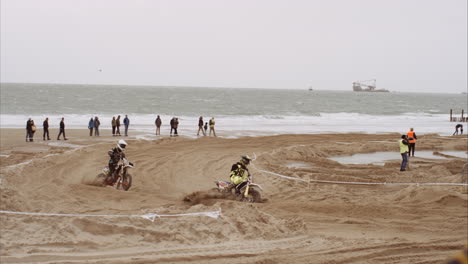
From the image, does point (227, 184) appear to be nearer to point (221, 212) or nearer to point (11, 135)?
point (221, 212)

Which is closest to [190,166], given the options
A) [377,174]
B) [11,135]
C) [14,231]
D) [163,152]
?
[163,152]

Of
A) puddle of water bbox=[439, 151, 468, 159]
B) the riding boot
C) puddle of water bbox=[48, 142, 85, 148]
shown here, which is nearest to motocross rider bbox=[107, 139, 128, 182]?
the riding boot

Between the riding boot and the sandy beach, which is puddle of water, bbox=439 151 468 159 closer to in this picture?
the sandy beach

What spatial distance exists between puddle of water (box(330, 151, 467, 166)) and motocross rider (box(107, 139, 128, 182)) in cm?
1201

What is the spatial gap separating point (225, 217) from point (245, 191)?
7.73 ft

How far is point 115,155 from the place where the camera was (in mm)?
12727

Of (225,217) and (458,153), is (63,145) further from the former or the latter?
(458,153)

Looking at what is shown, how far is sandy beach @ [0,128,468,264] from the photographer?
300 inches

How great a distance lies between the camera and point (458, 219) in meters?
10.4

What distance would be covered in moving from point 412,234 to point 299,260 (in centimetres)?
316

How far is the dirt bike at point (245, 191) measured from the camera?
11557 mm

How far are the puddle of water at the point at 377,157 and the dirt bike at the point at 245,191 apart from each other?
34.7 feet

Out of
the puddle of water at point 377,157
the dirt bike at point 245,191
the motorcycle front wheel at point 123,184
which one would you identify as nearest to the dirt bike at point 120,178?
the motorcycle front wheel at point 123,184

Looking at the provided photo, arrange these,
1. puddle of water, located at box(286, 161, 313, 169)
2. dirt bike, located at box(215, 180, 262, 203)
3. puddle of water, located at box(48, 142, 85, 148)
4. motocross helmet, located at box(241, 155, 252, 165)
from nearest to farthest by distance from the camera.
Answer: motocross helmet, located at box(241, 155, 252, 165) → dirt bike, located at box(215, 180, 262, 203) → puddle of water, located at box(286, 161, 313, 169) → puddle of water, located at box(48, 142, 85, 148)
